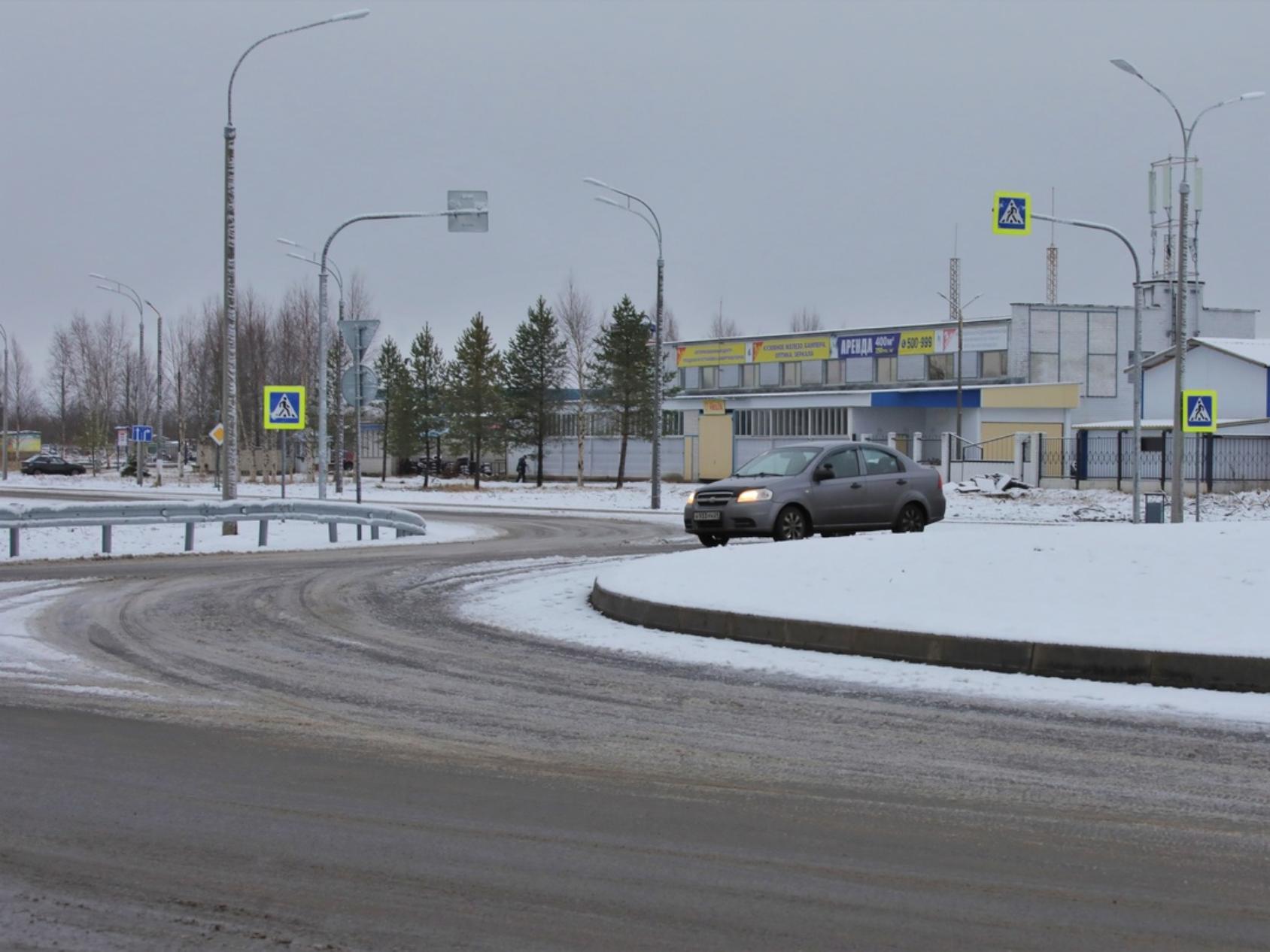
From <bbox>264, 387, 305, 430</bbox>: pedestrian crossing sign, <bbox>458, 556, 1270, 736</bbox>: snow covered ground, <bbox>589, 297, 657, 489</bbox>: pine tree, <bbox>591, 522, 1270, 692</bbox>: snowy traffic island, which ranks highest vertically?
<bbox>589, 297, 657, 489</bbox>: pine tree

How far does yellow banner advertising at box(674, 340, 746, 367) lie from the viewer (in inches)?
3201

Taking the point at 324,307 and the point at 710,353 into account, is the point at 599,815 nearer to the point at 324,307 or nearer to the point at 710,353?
the point at 324,307

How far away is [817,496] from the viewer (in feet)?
63.2

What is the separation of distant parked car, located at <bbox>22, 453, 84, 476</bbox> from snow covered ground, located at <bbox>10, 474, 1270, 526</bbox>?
27.2 m

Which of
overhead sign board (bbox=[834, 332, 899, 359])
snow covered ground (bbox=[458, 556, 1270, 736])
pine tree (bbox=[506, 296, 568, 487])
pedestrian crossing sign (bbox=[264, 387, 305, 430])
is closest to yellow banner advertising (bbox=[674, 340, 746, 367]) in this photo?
overhead sign board (bbox=[834, 332, 899, 359])

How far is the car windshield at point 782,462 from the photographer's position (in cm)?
1953

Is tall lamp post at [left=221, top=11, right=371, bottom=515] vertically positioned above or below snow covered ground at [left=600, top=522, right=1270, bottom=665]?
above

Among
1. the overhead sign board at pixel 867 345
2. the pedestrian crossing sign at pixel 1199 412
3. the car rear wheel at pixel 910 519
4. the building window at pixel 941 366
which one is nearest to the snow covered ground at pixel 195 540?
the car rear wheel at pixel 910 519

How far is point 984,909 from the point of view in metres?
4.44

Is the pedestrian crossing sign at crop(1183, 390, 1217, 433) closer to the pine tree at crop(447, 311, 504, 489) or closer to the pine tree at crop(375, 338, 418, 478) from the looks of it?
the pine tree at crop(447, 311, 504, 489)

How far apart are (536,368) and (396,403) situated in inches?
701

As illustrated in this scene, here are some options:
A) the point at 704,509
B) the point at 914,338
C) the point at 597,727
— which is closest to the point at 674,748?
the point at 597,727

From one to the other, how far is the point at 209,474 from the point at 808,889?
80.5 meters

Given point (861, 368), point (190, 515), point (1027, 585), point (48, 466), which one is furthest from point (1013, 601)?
point (48, 466)
